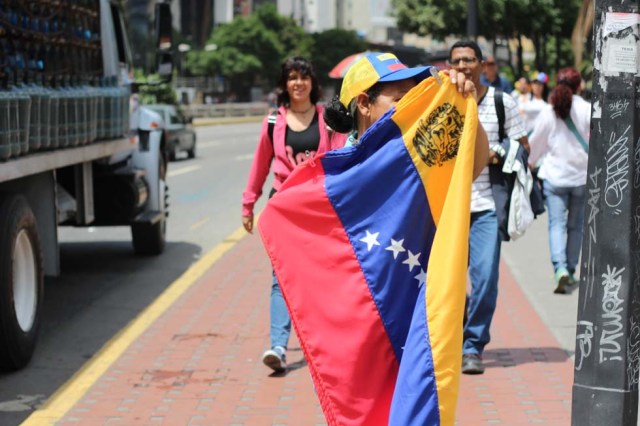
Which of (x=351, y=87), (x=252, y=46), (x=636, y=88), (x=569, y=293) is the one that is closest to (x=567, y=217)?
(x=569, y=293)

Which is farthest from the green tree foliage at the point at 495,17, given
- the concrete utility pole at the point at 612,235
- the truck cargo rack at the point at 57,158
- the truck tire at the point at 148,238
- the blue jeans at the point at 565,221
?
the concrete utility pole at the point at 612,235

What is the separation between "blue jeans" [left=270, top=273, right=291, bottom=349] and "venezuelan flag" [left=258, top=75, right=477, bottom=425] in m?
3.04

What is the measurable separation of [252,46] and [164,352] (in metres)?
93.6

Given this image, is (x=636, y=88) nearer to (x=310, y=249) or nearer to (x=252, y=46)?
(x=310, y=249)

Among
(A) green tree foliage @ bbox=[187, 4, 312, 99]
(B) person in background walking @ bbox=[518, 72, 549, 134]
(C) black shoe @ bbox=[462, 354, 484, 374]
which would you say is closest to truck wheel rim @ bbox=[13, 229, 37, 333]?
(C) black shoe @ bbox=[462, 354, 484, 374]

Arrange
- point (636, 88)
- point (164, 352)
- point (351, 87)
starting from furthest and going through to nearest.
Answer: point (164, 352), point (636, 88), point (351, 87)

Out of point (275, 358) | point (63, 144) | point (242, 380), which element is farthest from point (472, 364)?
point (63, 144)

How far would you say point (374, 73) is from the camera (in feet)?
14.0

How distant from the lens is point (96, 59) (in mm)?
11250

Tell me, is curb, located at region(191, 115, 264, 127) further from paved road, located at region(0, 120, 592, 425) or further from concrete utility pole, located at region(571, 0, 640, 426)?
concrete utility pole, located at region(571, 0, 640, 426)

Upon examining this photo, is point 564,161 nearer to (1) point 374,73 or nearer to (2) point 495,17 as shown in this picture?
(1) point 374,73

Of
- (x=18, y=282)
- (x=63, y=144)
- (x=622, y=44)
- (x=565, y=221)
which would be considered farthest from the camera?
(x=565, y=221)

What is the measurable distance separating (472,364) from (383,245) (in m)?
3.18

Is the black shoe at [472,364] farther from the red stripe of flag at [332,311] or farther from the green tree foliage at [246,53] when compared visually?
the green tree foliage at [246,53]
